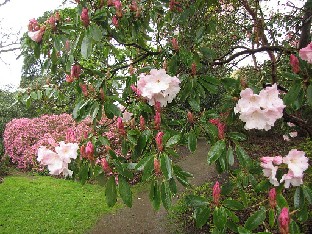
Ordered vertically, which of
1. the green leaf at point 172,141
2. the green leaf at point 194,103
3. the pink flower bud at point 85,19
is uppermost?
the pink flower bud at point 85,19

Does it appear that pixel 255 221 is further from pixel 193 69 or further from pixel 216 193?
pixel 193 69

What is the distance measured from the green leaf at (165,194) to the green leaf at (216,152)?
20cm

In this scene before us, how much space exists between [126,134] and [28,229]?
346 cm

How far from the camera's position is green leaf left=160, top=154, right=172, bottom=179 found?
4.21 feet

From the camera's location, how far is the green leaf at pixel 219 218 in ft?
4.18

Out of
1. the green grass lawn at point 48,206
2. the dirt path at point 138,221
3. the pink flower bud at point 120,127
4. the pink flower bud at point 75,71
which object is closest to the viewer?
the pink flower bud at point 120,127

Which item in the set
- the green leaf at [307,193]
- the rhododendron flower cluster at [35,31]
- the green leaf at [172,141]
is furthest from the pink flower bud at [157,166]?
the rhododendron flower cluster at [35,31]

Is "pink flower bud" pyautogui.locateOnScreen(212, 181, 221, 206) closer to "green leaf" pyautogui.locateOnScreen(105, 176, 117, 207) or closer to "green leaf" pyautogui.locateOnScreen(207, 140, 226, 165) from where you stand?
"green leaf" pyautogui.locateOnScreen(207, 140, 226, 165)

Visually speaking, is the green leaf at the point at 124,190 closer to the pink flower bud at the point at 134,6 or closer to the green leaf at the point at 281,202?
the green leaf at the point at 281,202

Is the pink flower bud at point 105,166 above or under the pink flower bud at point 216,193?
above

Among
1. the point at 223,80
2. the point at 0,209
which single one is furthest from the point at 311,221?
the point at 0,209

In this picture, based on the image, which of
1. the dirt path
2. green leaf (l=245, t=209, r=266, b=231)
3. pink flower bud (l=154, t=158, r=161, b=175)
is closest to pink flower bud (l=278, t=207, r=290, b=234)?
green leaf (l=245, t=209, r=266, b=231)

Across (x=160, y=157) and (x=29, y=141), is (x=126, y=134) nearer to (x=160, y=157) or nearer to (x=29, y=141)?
(x=160, y=157)

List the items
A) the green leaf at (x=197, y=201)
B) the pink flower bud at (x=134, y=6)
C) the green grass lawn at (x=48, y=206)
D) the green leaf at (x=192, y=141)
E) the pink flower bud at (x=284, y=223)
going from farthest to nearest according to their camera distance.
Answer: the green grass lawn at (x=48, y=206)
the pink flower bud at (x=134, y=6)
the green leaf at (x=192, y=141)
the green leaf at (x=197, y=201)
the pink flower bud at (x=284, y=223)
